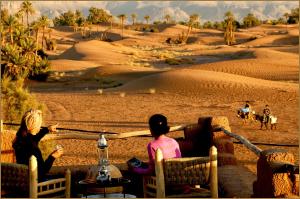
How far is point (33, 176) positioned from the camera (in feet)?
15.7

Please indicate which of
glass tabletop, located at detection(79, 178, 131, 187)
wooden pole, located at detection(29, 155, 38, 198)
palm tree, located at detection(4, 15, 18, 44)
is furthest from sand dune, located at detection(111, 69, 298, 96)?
palm tree, located at detection(4, 15, 18, 44)

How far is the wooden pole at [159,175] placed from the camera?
16.0 ft

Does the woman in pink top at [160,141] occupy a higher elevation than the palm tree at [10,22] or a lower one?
lower

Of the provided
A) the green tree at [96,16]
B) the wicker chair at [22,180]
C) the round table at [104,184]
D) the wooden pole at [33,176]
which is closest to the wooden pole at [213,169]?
the round table at [104,184]

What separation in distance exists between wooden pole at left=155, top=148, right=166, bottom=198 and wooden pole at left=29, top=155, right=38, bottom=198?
107 centimetres

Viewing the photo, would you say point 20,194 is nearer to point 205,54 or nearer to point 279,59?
point 279,59

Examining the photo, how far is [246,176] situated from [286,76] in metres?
33.9

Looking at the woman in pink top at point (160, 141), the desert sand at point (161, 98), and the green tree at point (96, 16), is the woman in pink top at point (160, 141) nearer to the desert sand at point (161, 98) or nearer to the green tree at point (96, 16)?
the desert sand at point (161, 98)

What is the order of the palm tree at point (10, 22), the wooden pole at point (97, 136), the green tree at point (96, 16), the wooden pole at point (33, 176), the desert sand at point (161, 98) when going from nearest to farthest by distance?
1. the wooden pole at point (33, 176)
2. the wooden pole at point (97, 136)
3. the desert sand at point (161, 98)
4. the palm tree at point (10, 22)
5. the green tree at point (96, 16)

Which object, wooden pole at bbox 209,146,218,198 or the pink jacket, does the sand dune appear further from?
wooden pole at bbox 209,146,218,198

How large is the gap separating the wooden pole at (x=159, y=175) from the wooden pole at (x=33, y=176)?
1067 mm

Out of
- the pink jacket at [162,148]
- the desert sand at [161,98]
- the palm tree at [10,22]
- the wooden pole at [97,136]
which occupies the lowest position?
the desert sand at [161,98]

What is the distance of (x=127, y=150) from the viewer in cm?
1467

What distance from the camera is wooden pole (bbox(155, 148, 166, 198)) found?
192 inches
